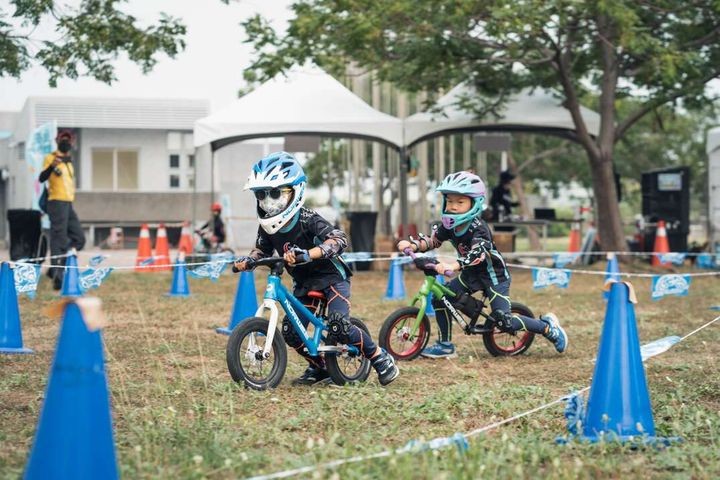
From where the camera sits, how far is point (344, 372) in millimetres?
7508

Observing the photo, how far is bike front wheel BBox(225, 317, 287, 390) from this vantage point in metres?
6.80

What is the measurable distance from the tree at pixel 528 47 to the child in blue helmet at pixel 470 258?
8.33m

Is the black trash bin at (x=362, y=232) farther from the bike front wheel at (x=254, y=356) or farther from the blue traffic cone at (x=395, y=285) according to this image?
the bike front wheel at (x=254, y=356)

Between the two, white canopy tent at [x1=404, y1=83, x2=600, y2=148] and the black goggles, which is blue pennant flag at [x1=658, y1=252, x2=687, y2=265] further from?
the black goggles

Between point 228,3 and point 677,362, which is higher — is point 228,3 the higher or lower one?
the higher one

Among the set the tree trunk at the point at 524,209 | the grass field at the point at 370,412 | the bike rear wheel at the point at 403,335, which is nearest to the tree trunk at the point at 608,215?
the tree trunk at the point at 524,209

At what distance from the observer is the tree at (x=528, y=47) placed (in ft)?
56.4

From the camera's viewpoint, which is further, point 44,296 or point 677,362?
point 44,296

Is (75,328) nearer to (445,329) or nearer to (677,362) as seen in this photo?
(445,329)

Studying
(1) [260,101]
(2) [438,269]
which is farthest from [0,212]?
(2) [438,269]

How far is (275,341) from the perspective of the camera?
7.04m

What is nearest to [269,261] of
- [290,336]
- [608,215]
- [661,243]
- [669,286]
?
[290,336]

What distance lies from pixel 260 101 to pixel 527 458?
15.3m

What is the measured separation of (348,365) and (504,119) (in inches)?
516
